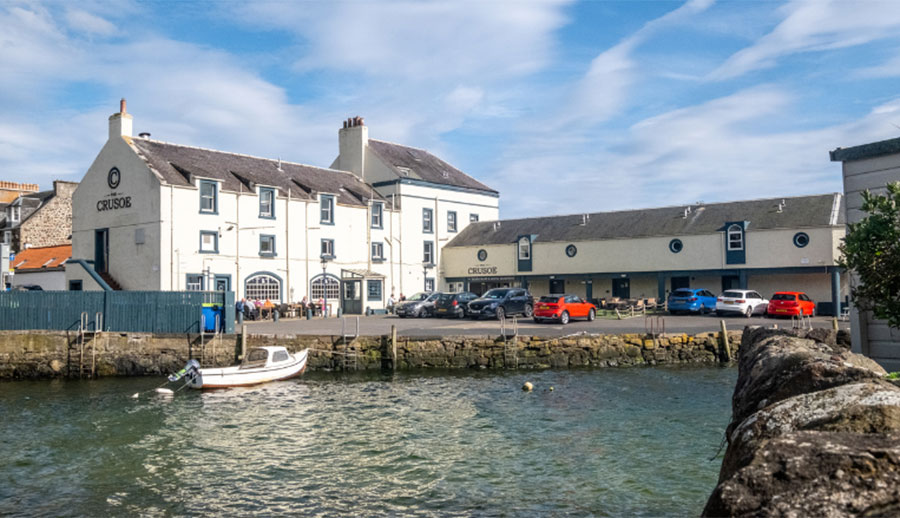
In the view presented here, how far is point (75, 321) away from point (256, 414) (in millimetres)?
13343

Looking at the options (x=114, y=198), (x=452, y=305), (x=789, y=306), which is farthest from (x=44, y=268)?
(x=789, y=306)

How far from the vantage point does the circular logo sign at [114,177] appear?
41.2 m

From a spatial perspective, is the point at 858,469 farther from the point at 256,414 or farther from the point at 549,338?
the point at 549,338

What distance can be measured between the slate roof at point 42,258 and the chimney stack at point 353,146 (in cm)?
2059

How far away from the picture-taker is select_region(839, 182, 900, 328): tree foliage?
28.0ft

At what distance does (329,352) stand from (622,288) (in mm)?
26000

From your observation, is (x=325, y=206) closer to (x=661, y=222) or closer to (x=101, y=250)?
(x=101, y=250)

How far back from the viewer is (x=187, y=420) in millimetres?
18953

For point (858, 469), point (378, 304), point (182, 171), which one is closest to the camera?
point (858, 469)

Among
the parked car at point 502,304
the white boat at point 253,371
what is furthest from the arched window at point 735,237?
the white boat at point 253,371

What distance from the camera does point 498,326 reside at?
1335 inches

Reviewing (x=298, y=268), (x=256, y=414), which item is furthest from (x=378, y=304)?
(x=256, y=414)

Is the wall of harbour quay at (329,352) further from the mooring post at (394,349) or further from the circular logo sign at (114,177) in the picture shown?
the circular logo sign at (114,177)

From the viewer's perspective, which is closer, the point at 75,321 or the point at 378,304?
the point at 75,321
